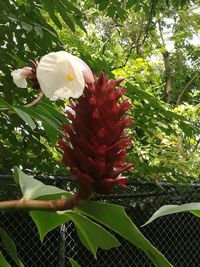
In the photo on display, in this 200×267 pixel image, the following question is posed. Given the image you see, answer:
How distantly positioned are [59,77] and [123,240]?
332cm

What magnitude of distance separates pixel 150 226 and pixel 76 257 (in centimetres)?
84

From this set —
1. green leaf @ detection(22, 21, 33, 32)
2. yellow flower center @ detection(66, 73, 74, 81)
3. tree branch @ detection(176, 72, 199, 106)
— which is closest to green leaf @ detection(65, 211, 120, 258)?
yellow flower center @ detection(66, 73, 74, 81)

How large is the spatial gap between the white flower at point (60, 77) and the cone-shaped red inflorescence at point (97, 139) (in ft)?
0.08

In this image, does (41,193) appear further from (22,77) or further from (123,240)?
(123,240)

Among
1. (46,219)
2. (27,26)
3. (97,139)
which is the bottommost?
(46,219)

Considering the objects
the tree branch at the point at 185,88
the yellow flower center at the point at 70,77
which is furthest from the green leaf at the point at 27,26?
the tree branch at the point at 185,88

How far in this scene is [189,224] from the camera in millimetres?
4715

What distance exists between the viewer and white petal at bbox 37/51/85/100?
832 mm

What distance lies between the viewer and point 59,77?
0.84 meters

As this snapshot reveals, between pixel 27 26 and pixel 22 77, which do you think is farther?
pixel 27 26

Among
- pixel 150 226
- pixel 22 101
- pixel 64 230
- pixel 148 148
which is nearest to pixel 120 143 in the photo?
pixel 22 101

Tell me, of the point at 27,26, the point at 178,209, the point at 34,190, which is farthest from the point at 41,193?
the point at 27,26

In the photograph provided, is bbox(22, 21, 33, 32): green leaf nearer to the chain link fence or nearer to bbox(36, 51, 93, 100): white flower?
the chain link fence

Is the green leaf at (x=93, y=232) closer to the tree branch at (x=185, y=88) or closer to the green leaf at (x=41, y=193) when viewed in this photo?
the green leaf at (x=41, y=193)
